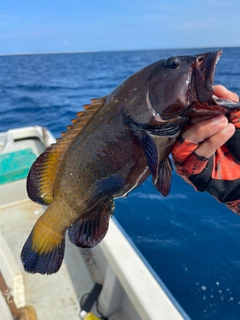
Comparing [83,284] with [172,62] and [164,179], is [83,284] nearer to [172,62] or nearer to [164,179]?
[164,179]

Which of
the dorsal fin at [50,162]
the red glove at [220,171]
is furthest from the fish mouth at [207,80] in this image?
the dorsal fin at [50,162]

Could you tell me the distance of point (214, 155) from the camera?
8.14 ft

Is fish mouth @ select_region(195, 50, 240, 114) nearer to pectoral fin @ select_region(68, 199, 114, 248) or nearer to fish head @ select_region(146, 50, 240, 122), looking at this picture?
fish head @ select_region(146, 50, 240, 122)

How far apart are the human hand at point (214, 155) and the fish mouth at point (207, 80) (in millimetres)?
139

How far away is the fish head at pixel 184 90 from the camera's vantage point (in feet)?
5.60

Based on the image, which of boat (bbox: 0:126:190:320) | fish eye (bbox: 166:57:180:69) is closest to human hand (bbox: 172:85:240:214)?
fish eye (bbox: 166:57:180:69)

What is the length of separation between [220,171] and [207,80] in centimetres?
112

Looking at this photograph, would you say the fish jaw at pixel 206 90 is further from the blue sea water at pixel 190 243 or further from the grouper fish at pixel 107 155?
the blue sea water at pixel 190 243

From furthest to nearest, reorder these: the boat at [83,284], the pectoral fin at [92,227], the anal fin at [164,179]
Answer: the boat at [83,284], the pectoral fin at [92,227], the anal fin at [164,179]

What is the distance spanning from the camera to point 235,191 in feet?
8.57

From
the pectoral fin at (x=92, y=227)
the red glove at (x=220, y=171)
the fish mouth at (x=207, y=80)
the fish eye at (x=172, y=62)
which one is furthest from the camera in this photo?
the red glove at (x=220, y=171)

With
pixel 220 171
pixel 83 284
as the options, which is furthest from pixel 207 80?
pixel 83 284

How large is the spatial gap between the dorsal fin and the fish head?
42 cm

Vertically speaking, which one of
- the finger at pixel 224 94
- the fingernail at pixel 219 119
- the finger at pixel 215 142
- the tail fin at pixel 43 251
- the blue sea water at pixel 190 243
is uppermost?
the finger at pixel 224 94
